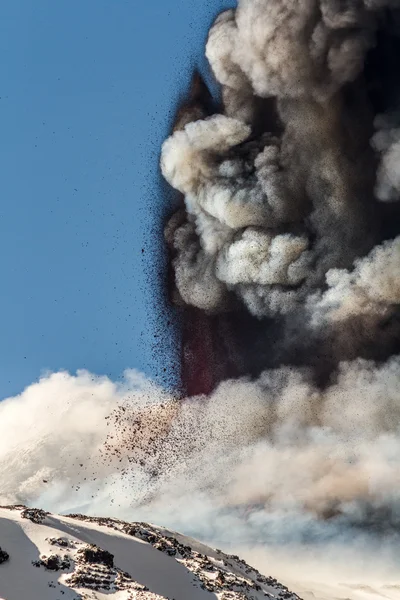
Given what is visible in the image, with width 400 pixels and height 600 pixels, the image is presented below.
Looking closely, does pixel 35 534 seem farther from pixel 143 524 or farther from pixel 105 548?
pixel 143 524

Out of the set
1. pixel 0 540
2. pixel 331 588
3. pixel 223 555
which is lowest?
pixel 0 540

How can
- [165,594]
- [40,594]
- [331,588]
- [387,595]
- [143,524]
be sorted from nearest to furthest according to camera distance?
[40,594]
[165,594]
[143,524]
[331,588]
[387,595]

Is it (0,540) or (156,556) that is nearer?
(0,540)

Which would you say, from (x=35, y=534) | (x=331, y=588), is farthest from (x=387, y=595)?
(x=35, y=534)

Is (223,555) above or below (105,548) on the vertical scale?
above

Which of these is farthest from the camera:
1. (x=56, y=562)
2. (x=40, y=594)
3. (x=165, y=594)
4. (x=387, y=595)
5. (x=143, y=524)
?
(x=387, y=595)

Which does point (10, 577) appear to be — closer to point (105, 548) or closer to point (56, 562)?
point (56, 562)
